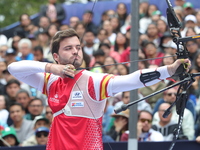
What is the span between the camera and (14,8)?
70.1 feet

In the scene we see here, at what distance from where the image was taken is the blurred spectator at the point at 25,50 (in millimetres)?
10906

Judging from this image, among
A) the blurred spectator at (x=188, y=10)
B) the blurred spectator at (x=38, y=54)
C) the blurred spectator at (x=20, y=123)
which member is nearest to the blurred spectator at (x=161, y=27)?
the blurred spectator at (x=188, y=10)

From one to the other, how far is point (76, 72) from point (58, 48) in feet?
0.99

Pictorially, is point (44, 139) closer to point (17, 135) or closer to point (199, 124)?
point (17, 135)

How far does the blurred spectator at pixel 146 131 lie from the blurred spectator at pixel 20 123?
5.98ft

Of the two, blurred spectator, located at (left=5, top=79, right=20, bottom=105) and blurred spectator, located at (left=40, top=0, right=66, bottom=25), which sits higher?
blurred spectator, located at (left=40, top=0, right=66, bottom=25)

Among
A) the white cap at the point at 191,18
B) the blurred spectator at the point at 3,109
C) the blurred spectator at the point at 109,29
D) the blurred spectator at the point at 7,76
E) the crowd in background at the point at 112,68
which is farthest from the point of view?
the blurred spectator at the point at 109,29

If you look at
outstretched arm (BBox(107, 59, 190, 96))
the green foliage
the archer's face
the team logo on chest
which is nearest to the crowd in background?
the archer's face

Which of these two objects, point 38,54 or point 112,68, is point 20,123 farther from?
point 38,54

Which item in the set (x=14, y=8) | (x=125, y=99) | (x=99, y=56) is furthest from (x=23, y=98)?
(x=14, y=8)

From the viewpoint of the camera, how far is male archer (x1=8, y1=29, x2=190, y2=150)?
13.6ft

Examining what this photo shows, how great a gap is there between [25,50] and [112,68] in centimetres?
297

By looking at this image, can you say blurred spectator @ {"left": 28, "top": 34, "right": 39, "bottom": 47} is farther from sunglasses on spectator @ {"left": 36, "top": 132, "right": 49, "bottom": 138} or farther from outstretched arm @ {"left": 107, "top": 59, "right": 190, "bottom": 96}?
outstretched arm @ {"left": 107, "top": 59, "right": 190, "bottom": 96}

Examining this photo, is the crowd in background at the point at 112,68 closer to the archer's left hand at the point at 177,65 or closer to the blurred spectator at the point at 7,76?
the blurred spectator at the point at 7,76
